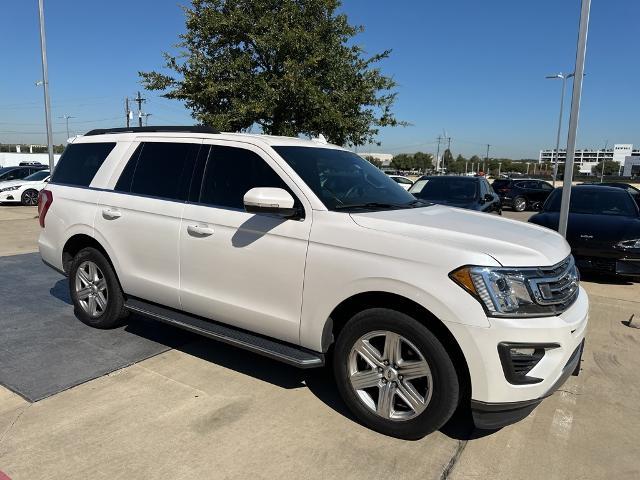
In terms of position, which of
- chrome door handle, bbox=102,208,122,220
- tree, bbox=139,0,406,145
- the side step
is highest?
tree, bbox=139,0,406,145

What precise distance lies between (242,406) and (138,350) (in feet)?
4.78

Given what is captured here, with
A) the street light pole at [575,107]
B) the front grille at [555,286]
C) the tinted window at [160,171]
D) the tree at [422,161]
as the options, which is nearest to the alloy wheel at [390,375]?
the front grille at [555,286]

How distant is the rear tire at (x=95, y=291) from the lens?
4.62 meters

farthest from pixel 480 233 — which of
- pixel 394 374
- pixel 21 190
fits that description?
pixel 21 190

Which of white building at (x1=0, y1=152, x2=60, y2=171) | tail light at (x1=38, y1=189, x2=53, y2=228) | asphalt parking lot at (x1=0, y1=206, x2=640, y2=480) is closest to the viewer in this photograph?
asphalt parking lot at (x1=0, y1=206, x2=640, y2=480)

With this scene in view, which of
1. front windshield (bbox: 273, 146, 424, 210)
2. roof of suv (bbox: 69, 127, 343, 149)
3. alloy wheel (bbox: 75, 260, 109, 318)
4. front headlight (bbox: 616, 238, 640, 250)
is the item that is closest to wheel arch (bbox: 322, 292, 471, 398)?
front windshield (bbox: 273, 146, 424, 210)

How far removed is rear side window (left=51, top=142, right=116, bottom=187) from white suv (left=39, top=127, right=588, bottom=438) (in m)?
0.16

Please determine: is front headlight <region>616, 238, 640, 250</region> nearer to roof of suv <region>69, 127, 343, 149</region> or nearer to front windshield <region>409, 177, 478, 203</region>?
front windshield <region>409, 177, 478, 203</region>

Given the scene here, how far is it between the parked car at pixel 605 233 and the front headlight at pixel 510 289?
5.15 metres

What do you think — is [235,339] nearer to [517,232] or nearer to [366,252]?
[366,252]

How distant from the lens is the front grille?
2.74 m

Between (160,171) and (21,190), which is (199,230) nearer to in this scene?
(160,171)

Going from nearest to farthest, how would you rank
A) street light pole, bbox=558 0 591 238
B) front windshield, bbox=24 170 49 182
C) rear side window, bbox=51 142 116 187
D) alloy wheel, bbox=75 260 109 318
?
alloy wheel, bbox=75 260 109 318 → rear side window, bbox=51 142 116 187 → street light pole, bbox=558 0 591 238 → front windshield, bbox=24 170 49 182

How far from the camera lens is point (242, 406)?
3.43 m
